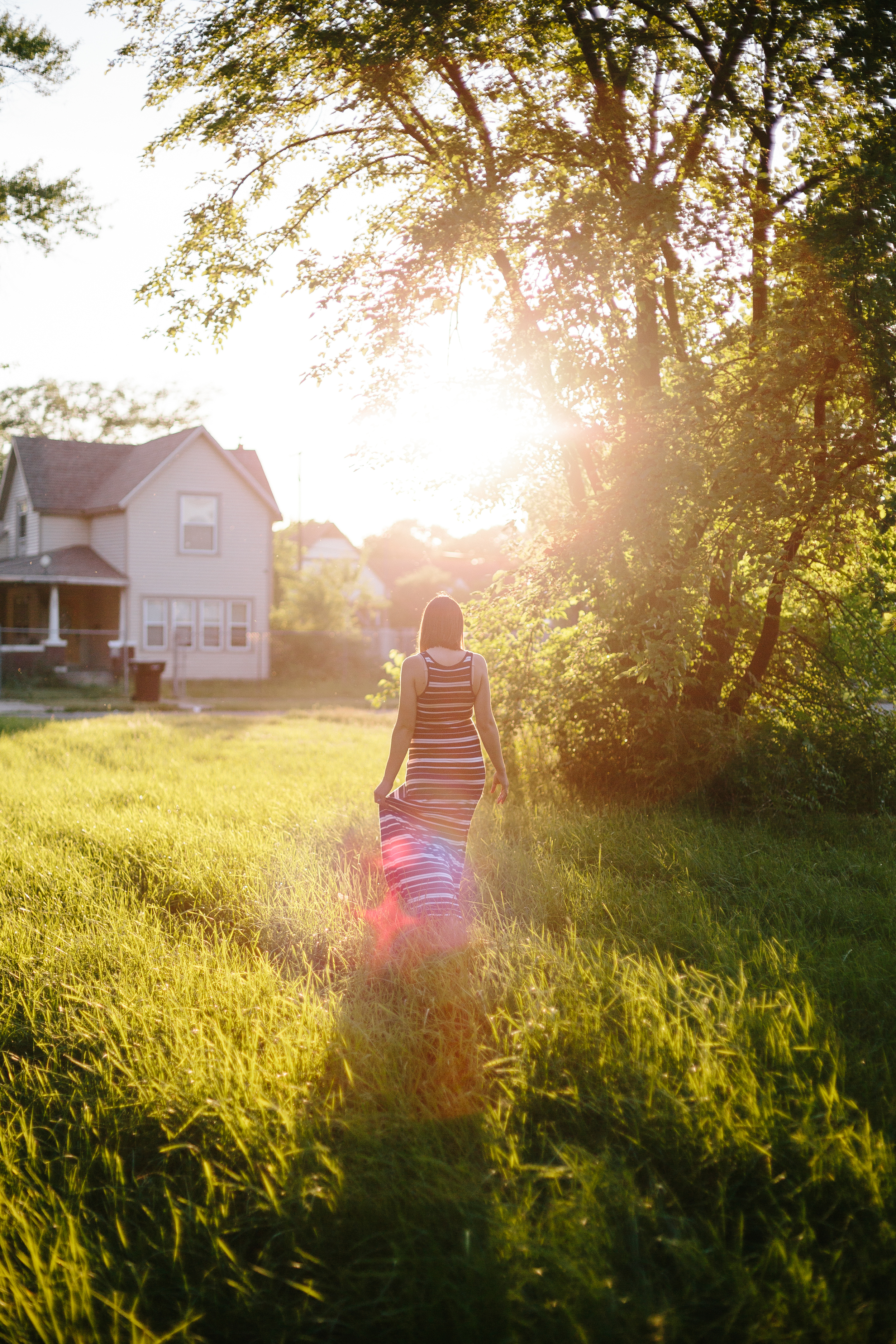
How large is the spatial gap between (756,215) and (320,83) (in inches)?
136

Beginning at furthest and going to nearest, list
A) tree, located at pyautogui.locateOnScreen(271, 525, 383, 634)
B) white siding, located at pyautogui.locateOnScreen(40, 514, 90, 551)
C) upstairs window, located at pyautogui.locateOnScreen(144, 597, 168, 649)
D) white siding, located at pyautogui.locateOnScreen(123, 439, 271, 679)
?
tree, located at pyautogui.locateOnScreen(271, 525, 383, 634)
white siding, located at pyautogui.locateOnScreen(40, 514, 90, 551)
upstairs window, located at pyautogui.locateOnScreen(144, 597, 168, 649)
white siding, located at pyautogui.locateOnScreen(123, 439, 271, 679)

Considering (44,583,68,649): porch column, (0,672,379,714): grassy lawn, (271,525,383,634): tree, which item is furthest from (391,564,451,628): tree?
(44,583,68,649): porch column

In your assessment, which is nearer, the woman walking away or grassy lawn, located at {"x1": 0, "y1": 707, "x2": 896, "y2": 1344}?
grassy lawn, located at {"x1": 0, "y1": 707, "x2": 896, "y2": 1344}

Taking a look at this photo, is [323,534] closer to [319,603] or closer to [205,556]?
[319,603]

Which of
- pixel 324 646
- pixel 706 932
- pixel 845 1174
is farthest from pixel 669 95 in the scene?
pixel 324 646

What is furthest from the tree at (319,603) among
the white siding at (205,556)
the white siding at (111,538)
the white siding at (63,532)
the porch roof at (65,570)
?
the white siding at (63,532)

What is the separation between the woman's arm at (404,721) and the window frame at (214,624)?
1023 inches

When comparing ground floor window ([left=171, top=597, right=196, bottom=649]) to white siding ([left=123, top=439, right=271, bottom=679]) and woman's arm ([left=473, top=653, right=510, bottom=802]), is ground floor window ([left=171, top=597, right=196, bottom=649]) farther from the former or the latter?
woman's arm ([left=473, top=653, right=510, bottom=802])

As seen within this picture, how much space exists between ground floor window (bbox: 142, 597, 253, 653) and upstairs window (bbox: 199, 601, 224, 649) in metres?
0.01

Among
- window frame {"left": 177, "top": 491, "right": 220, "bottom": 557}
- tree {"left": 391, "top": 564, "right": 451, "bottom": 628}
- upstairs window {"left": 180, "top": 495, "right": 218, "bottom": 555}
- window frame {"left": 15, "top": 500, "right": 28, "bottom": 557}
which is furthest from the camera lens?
tree {"left": 391, "top": 564, "right": 451, "bottom": 628}

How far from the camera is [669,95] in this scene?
7.43m

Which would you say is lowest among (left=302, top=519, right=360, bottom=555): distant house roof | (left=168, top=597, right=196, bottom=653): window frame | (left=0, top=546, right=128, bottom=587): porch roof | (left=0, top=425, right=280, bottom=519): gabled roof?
(left=168, top=597, right=196, bottom=653): window frame

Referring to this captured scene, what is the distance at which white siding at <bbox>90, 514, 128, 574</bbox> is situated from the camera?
29016 millimetres

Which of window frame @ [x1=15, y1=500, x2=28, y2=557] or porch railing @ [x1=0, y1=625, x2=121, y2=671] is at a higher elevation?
window frame @ [x1=15, y1=500, x2=28, y2=557]
